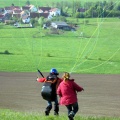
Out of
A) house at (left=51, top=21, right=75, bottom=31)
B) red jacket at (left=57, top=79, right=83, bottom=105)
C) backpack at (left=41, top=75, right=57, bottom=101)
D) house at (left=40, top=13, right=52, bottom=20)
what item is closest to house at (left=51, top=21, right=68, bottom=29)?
house at (left=51, top=21, right=75, bottom=31)

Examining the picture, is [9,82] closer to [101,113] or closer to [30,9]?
[101,113]

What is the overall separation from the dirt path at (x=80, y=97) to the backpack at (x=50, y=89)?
7.15 feet

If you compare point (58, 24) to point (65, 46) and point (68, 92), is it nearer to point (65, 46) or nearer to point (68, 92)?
Result: point (65, 46)

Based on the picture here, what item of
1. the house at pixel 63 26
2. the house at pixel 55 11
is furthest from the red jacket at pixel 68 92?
the house at pixel 55 11

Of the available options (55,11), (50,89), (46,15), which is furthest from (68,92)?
(46,15)

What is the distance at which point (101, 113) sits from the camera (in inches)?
587

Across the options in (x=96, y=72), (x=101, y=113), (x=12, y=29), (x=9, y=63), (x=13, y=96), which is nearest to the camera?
(x=101, y=113)

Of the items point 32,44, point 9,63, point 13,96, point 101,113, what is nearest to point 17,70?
point 9,63

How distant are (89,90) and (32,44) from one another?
22929mm

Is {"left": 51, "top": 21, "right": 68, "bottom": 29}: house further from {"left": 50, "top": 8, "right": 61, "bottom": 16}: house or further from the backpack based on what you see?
the backpack

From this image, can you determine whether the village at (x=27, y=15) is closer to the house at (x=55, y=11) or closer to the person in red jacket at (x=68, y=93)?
the house at (x=55, y=11)

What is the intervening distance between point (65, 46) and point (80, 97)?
24538 millimetres

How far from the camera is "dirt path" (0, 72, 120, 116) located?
15.7 m

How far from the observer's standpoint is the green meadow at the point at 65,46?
1463 inches
